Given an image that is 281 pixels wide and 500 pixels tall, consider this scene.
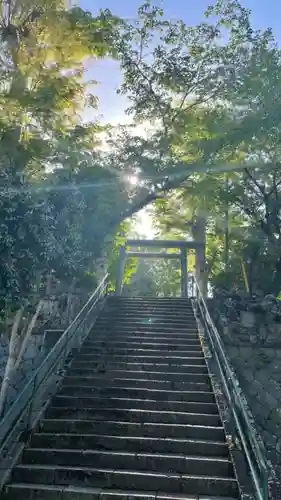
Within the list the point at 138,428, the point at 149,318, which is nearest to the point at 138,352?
the point at 149,318

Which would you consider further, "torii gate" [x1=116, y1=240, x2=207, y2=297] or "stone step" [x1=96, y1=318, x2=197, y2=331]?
"torii gate" [x1=116, y1=240, x2=207, y2=297]

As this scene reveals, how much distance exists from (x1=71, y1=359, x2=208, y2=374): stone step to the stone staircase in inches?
0.8

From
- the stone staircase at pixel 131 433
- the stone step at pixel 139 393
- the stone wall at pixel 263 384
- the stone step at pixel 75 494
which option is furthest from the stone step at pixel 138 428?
the stone wall at pixel 263 384

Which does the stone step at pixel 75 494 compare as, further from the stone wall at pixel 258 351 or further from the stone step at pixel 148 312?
the stone step at pixel 148 312

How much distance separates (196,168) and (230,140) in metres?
1.36

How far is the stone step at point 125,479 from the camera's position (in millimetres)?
5477

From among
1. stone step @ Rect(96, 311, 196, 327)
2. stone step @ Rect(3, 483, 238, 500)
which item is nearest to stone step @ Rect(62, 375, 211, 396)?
stone step @ Rect(3, 483, 238, 500)

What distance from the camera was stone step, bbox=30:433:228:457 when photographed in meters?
6.19

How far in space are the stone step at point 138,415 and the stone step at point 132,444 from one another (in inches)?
17.9

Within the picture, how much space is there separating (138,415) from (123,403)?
0.48 metres

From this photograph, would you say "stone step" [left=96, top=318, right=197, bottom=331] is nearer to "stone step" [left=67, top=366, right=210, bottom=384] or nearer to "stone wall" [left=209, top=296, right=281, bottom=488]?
"stone wall" [left=209, top=296, right=281, bottom=488]

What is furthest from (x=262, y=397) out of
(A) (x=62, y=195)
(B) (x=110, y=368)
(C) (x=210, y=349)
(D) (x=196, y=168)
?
(D) (x=196, y=168)

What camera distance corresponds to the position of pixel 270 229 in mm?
16875

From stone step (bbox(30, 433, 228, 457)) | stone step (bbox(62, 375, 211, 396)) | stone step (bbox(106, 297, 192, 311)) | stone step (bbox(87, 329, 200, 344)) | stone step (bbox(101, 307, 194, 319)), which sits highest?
stone step (bbox(106, 297, 192, 311))
